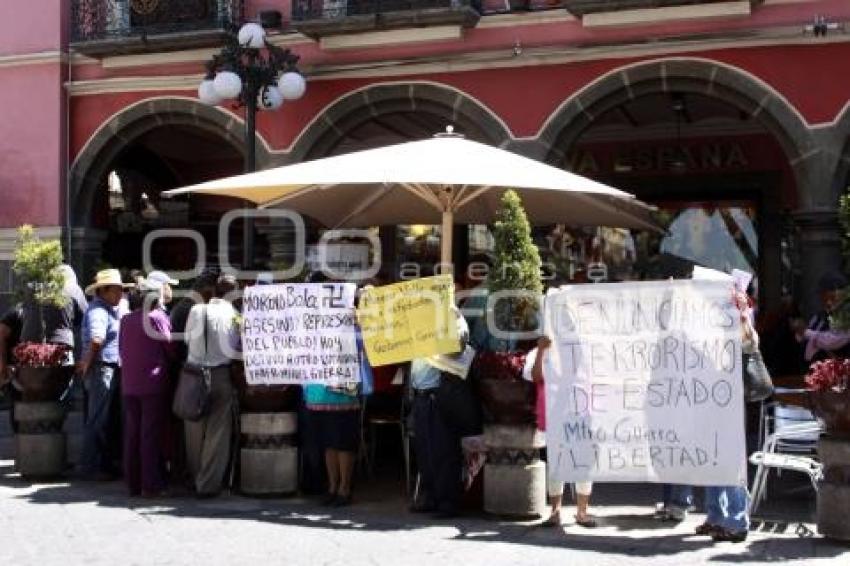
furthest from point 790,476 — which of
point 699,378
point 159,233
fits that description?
point 159,233

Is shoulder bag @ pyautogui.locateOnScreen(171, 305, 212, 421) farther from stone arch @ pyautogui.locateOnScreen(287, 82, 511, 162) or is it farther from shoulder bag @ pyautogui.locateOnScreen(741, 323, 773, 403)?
stone arch @ pyautogui.locateOnScreen(287, 82, 511, 162)

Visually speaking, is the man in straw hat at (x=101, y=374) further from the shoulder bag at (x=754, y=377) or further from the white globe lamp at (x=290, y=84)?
the shoulder bag at (x=754, y=377)

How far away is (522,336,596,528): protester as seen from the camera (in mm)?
7285

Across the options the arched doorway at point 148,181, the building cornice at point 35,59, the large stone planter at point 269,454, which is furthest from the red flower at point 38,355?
the building cornice at point 35,59

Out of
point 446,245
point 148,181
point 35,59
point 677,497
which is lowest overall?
point 677,497

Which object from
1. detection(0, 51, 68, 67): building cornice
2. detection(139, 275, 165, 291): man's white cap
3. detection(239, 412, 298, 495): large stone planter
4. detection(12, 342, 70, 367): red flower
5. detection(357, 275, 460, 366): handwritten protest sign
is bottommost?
detection(239, 412, 298, 495): large stone planter

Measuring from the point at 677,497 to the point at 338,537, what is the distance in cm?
241

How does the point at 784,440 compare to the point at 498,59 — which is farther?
→ the point at 498,59

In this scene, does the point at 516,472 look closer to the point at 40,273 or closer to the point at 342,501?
the point at 342,501

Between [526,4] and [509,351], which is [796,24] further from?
[509,351]

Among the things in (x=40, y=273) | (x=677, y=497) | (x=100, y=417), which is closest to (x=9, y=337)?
(x=40, y=273)

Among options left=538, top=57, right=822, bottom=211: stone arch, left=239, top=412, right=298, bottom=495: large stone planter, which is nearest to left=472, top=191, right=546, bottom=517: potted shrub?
left=239, top=412, right=298, bottom=495: large stone planter

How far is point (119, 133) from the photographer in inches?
583

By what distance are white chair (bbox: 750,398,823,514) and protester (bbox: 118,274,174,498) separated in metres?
4.50
